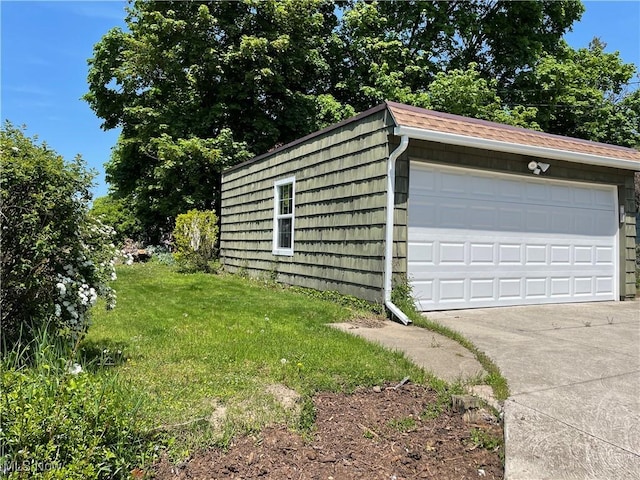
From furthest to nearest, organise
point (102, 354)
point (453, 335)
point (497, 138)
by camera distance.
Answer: point (497, 138) < point (453, 335) < point (102, 354)

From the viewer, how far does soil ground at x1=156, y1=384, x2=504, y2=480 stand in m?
2.44

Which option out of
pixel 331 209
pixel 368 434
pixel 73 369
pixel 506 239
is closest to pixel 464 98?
pixel 506 239

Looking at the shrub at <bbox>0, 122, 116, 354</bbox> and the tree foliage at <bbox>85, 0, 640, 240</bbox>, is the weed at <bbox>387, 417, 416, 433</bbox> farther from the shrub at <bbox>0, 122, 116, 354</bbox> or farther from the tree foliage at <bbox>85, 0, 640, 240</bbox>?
the tree foliage at <bbox>85, 0, 640, 240</bbox>

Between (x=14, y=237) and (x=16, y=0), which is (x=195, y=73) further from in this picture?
(x=14, y=237)

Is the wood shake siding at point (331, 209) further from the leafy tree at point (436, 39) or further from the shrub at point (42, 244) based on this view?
the leafy tree at point (436, 39)

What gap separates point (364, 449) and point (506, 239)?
221 inches

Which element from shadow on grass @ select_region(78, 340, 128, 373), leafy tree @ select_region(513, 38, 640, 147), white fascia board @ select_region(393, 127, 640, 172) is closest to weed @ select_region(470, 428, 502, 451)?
shadow on grass @ select_region(78, 340, 128, 373)

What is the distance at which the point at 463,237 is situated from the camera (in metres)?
7.08

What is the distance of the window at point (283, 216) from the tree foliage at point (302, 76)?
6.84 metres

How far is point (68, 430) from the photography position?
2.24m

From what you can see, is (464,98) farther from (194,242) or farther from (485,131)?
(194,242)

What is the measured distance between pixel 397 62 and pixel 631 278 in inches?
518

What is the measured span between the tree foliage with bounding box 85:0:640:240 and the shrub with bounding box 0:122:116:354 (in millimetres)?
13058

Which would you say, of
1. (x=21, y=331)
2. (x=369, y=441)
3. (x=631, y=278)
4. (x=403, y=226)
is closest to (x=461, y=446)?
(x=369, y=441)
